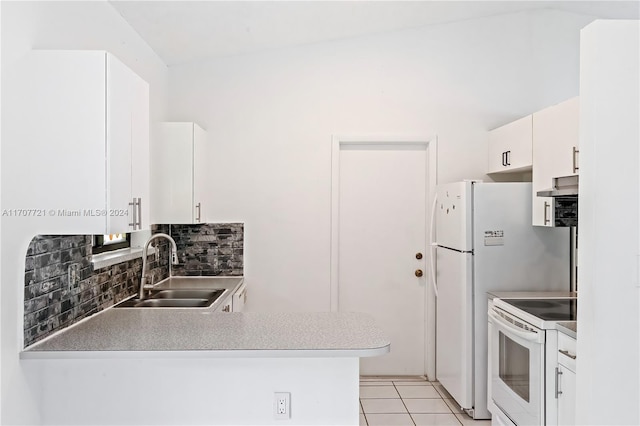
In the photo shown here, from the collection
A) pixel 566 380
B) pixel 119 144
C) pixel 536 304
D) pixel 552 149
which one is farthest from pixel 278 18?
pixel 566 380

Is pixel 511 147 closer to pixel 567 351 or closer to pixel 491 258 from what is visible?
pixel 491 258

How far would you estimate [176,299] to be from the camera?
3.65m

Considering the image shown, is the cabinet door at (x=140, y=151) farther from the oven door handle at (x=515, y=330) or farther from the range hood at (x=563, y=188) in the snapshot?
the range hood at (x=563, y=188)

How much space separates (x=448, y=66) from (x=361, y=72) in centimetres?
71

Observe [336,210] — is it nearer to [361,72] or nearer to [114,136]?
[361,72]

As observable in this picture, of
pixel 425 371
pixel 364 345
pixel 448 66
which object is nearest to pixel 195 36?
pixel 448 66

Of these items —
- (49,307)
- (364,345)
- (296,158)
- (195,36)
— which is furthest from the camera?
(296,158)

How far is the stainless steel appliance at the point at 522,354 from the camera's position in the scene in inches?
112

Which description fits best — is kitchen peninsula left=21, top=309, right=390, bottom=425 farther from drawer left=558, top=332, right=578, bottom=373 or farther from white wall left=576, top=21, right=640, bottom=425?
drawer left=558, top=332, right=578, bottom=373

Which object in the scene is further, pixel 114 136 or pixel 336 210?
pixel 336 210

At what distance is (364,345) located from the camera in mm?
2129

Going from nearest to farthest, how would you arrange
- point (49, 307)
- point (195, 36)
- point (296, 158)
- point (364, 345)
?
point (364, 345)
point (49, 307)
point (195, 36)
point (296, 158)

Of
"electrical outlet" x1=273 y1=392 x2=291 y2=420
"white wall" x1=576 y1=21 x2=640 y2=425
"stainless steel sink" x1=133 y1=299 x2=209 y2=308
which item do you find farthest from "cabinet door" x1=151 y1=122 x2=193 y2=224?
"white wall" x1=576 y1=21 x2=640 y2=425

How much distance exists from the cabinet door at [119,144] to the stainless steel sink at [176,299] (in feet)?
3.58
